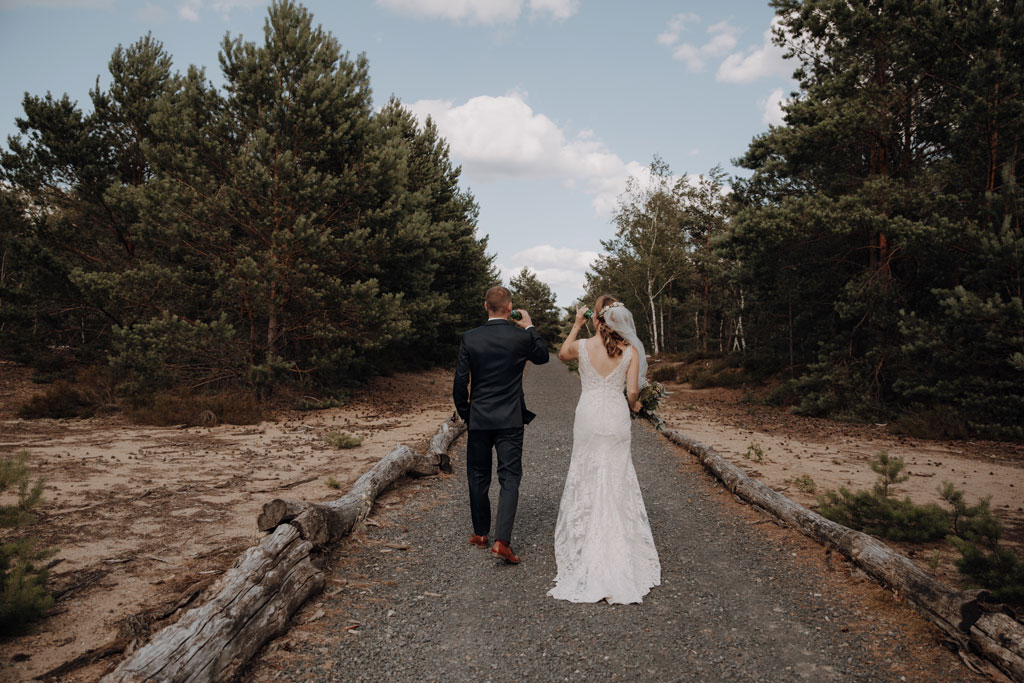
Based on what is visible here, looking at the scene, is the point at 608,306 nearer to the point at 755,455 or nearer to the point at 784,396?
the point at 755,455

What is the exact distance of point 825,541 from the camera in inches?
212

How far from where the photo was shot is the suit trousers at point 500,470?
17.0ft

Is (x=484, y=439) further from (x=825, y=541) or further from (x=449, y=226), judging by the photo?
(x=449, y=226)

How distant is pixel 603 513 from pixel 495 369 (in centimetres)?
150

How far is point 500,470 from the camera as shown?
5.29 meters

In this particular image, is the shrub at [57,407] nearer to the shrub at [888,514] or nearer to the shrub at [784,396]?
the shrub at [888,514]

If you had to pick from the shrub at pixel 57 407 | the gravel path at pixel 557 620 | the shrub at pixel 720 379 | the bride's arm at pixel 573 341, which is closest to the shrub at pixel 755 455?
the gravel path at pixel 557 620

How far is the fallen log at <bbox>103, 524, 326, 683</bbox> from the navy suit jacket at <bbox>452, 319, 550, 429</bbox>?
5.79 feet

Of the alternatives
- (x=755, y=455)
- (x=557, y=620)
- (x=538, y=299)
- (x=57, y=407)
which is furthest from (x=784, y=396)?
(x=538, y=299)

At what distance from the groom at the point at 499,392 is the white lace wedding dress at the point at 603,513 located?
473 millimetres

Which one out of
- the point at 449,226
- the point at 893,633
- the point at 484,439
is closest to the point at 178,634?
the point at 484,439

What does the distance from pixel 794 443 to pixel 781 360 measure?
11.0m

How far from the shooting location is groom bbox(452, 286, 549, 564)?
522 cm

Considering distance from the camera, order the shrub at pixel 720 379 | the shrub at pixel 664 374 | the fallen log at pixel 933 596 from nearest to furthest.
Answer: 1. the fallen log at pixel 933 596
2. the shrub at pixel 720 379
3. the shrub at pixel 664 374
